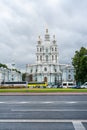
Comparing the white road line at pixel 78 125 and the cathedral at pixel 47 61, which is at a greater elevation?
the cathedral at pixel 47 61

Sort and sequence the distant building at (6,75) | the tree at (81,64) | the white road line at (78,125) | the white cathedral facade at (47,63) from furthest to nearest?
the white cathedral facade at (47,63)
the distant building at (6,75)
the tree at (81,64)
the white road line at (78,125)

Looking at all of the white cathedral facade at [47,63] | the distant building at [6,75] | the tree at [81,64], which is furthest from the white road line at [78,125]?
the white cathedral facade at [47,63]

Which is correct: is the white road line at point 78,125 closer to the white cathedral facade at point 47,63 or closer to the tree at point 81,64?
the tree at point 81,64

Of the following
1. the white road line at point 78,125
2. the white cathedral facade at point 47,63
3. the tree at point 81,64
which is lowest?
the white road line at point 78,125

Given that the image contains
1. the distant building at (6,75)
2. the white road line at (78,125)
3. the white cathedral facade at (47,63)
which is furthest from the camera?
the white cathedral facade at (47,63)

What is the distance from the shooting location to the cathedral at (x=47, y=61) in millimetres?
190250

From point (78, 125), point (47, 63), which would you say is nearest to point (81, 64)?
point (78, 125)

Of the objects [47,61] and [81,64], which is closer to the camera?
[81,64]

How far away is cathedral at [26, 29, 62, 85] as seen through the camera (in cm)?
19025

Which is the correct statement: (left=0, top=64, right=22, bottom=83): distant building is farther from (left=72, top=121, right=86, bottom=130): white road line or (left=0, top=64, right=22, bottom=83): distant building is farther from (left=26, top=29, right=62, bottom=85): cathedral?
(left=72, top=121, right=86, bottom=130): white road line

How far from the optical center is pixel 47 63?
190875 mm

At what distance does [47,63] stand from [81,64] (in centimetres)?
10483

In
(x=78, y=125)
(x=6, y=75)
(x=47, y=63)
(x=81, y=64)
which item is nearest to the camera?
(x=78, y=125)

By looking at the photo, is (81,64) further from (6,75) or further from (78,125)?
(6,75)
